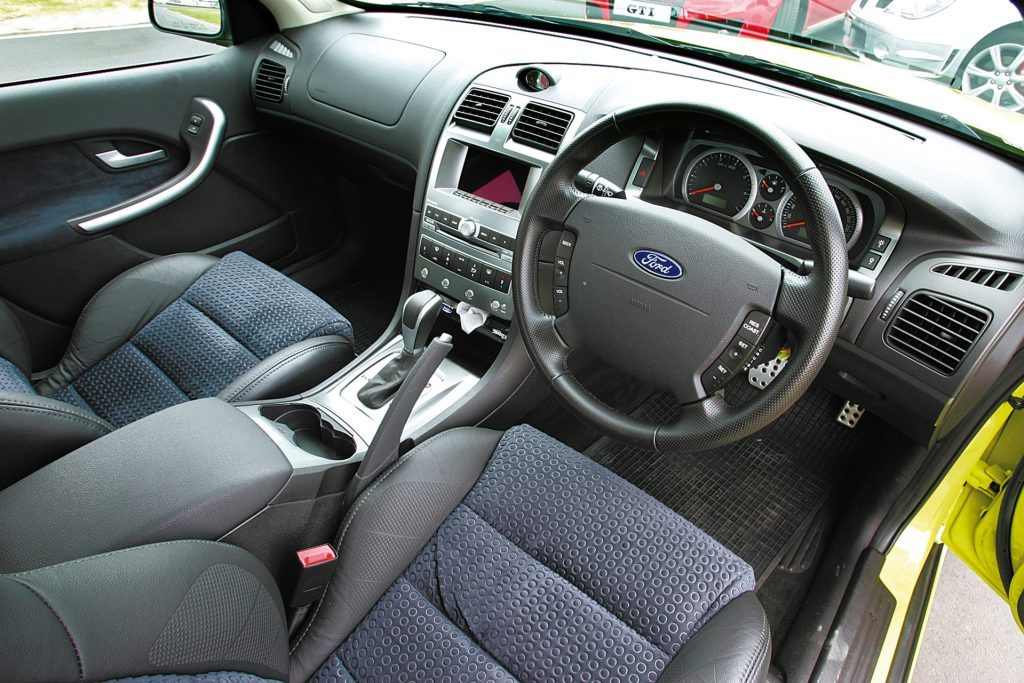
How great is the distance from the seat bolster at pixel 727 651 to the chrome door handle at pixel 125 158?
197 cm

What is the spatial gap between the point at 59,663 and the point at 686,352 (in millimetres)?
903

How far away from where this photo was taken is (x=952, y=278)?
1.22 meters

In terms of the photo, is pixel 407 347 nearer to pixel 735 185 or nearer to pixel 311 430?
pixel 311 430

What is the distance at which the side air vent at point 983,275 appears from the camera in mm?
1174

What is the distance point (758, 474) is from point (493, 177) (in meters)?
1.11

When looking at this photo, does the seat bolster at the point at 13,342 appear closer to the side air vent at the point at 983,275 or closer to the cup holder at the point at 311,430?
the cup holder at the point at 311,430

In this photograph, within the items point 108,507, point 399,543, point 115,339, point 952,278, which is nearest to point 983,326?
point 952,278

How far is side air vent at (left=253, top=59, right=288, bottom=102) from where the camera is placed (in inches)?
88.8

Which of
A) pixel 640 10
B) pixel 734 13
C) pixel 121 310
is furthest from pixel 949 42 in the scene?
pixel 121 310

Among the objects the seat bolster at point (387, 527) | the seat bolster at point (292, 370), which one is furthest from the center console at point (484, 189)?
the seat bolster at point (387, 527)

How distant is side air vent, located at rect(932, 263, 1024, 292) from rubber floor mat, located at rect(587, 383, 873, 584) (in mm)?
708

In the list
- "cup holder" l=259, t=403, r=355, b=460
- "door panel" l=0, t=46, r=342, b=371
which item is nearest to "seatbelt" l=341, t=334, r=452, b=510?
"cup holder" l=259, t=403, r=355, b=460

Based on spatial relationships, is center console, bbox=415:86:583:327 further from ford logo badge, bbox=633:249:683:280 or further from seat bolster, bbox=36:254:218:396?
seat bolster, bbox=36:254:218:396

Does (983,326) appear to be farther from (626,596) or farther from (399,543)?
(399,543)
